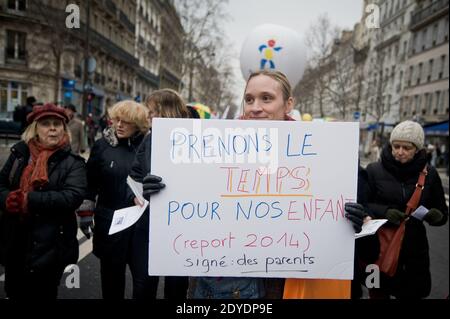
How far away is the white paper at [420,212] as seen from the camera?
2.14 meters

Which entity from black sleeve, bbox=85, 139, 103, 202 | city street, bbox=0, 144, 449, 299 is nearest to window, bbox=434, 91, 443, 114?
city street, bbox=0, 144, 449, 299

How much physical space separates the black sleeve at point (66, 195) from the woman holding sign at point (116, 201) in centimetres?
31

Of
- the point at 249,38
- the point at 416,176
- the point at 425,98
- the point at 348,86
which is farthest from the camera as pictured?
the point at 425,98

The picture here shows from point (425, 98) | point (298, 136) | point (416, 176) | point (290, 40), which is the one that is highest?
point (425, 98)

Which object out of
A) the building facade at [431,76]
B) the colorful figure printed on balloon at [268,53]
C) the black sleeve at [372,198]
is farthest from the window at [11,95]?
the building facade at [431,76]

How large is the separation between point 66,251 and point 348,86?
511 centimetres

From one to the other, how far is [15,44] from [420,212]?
8.34ft

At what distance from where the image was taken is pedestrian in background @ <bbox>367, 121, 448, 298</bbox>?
2.28m

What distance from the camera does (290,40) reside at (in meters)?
A: 6.11
